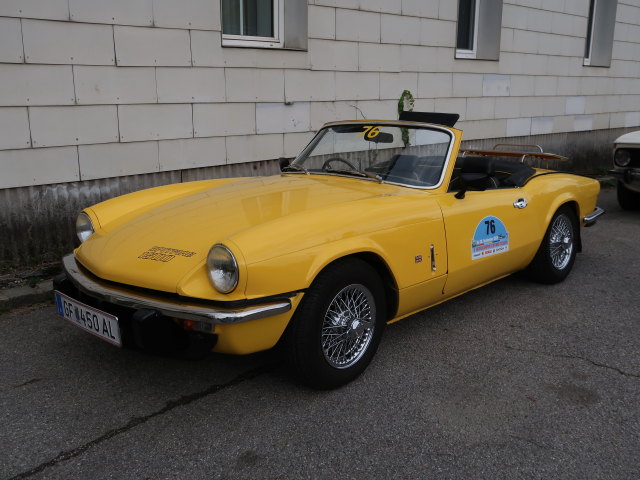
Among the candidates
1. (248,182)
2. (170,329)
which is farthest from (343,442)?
(248,182)

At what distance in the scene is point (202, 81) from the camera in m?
5.97

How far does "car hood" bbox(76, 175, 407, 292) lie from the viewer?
283cm

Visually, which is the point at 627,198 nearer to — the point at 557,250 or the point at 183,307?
the point at 557,250

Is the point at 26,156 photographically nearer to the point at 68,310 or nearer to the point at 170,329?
the point at 68,310

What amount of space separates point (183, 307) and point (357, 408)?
101 centimetres

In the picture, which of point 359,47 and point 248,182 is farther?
point 359,47

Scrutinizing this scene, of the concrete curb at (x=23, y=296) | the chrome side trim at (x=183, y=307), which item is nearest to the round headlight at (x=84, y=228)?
the chrome side trim at (x=183, y=307)

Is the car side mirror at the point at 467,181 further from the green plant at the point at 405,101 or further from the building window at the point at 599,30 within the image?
the building window at the point at 599,30

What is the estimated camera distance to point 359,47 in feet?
24.1

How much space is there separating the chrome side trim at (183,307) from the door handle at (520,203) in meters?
2.16

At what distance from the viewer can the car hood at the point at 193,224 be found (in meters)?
2.83

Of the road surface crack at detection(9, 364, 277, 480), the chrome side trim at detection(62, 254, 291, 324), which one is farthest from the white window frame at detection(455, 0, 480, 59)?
the chrome side trim at detection(62, 254, 291, 324)

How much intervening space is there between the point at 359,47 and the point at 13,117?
420 cm

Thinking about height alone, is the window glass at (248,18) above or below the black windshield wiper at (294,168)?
above
